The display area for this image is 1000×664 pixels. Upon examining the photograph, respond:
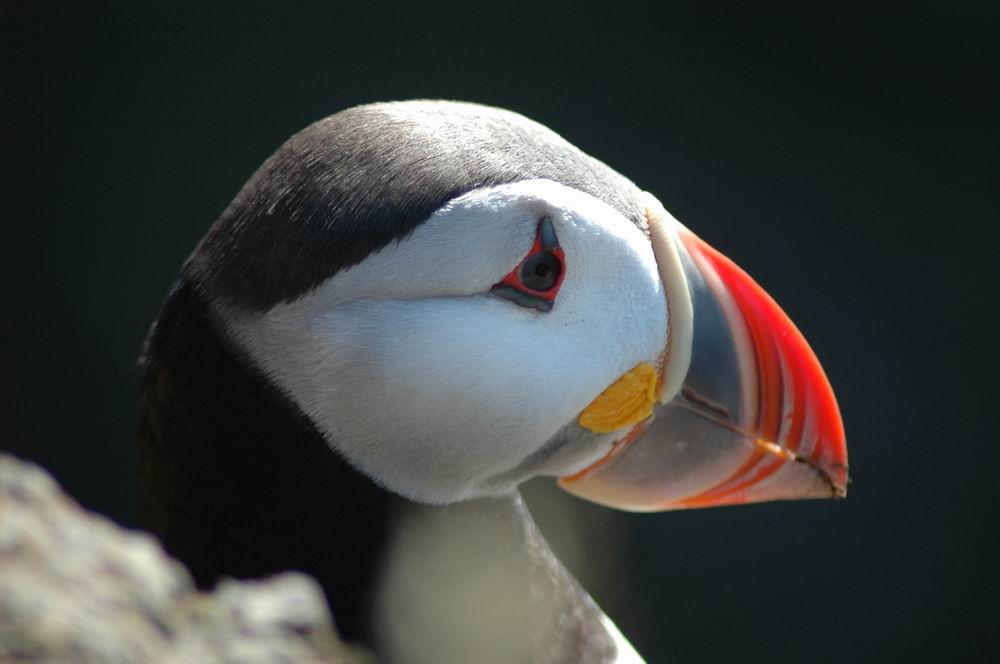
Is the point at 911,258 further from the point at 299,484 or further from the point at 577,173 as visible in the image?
the point at 299,484

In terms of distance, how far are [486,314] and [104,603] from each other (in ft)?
3.52

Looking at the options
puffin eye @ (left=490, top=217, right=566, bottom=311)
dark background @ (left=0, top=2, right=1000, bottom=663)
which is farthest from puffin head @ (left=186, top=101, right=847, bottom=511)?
dark background @ (left=0, top=2, right=1000, bottom=663)

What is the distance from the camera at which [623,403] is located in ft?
6.87

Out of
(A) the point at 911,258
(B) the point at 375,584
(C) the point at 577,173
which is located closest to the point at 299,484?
(B) the point at 375,584

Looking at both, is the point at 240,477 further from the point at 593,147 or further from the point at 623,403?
the point at 593,147

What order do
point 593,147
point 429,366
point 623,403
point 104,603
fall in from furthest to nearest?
point 593,147
point 623,403
point 429,366
point 104,603

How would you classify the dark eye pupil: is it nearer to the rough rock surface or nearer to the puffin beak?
the puffin beak

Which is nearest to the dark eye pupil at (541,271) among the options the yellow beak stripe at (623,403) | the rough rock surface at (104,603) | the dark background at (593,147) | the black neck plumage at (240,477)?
the yellow beak stripe at (623,403)

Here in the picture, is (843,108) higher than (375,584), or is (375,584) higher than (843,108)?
(843,108)

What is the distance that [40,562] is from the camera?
2.87 ft

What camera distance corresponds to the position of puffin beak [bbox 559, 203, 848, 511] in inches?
82.2

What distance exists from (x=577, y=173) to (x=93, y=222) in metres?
3.07

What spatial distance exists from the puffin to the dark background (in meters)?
2.35

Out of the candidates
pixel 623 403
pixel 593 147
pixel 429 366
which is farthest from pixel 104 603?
pixel 593 147
